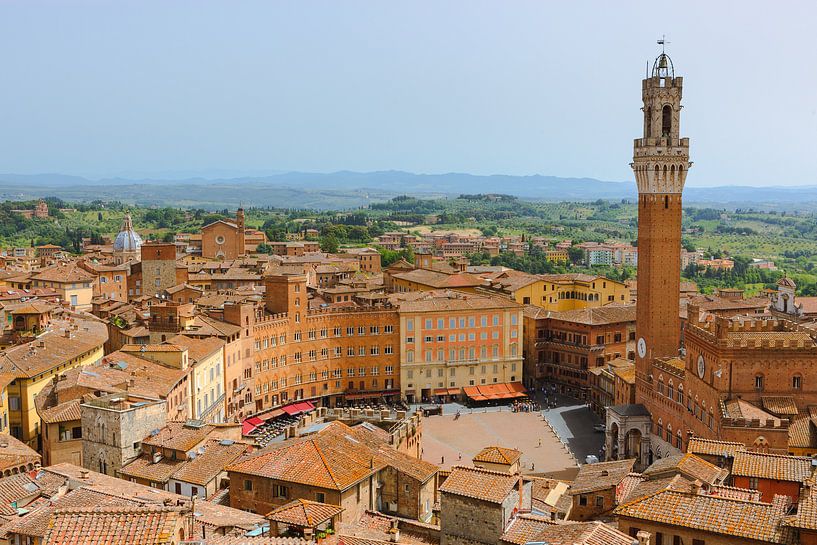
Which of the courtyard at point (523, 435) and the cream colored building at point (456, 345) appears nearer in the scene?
the courtyard at point (523, 435)

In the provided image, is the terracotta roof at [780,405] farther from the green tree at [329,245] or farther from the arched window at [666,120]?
the green tree at [329,245]

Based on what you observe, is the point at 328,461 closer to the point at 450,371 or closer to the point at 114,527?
the point at 114,527

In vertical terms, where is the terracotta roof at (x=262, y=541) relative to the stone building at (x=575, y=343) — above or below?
above

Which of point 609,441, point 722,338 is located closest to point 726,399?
point 722,338

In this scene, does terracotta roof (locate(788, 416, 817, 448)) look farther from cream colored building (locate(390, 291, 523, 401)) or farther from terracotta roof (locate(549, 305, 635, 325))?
cream colored building (locate(390, 291, 523, 401))

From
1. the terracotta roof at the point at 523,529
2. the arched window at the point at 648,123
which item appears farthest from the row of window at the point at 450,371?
the terracotta roof at the point at 523,529

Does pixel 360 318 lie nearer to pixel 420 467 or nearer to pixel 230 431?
pixel 230 431
